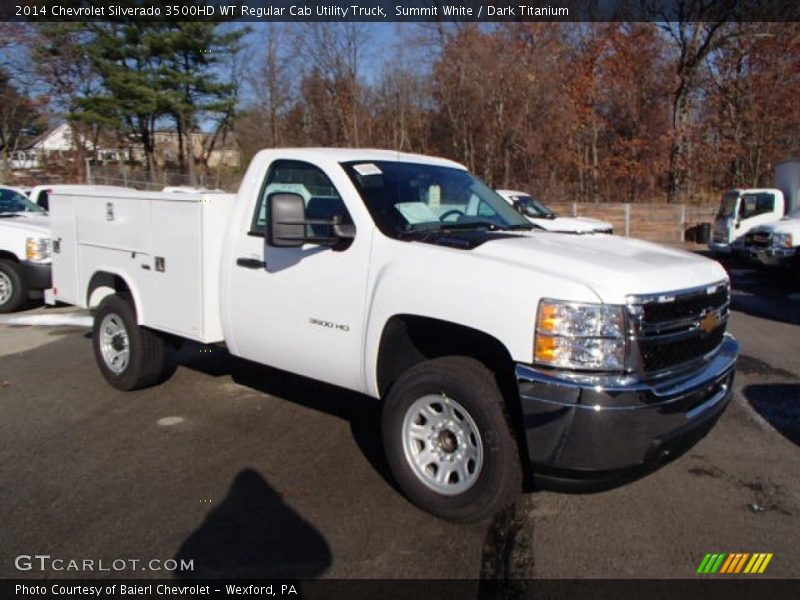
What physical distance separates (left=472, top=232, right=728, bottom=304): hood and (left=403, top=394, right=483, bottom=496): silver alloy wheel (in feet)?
2.77

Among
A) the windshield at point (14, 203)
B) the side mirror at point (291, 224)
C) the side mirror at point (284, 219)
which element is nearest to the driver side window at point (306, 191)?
the side mirror at point (291, 224)

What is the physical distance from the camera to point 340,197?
13.9 ft

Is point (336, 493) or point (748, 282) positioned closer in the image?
point (336, 493)

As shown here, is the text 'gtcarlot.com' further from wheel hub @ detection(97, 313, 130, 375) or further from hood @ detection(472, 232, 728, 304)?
wheel hub @ detection(97, 313, 130, 375)

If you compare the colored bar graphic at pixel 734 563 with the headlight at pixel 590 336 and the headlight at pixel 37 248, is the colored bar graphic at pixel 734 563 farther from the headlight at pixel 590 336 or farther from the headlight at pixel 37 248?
the headlight at pixel 37 248

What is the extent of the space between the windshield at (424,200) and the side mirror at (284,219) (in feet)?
1.41

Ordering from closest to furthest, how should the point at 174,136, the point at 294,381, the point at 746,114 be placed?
the point at 294,381 < the point at 746,114 < the point at 174,136

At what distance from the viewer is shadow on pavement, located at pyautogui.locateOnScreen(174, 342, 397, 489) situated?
4.81 m

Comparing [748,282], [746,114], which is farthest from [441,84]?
[748,282]

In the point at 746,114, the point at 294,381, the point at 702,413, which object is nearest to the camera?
the point at 702,413

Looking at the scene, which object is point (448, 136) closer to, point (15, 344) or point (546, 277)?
point (15, 344)

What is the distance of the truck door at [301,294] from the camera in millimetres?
4039

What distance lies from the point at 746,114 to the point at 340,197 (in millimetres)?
30800

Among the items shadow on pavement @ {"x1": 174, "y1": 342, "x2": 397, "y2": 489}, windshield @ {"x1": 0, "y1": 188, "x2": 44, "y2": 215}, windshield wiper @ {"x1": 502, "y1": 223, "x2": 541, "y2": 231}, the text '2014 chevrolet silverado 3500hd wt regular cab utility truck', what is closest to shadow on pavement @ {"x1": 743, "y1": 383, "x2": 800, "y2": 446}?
the text '2014 chevrolet silverado 3500hd wt regular cab utility truck'
